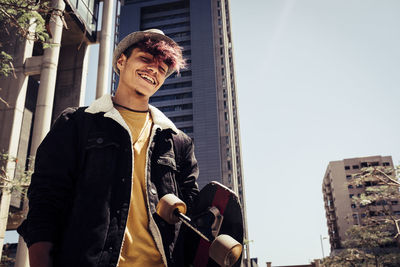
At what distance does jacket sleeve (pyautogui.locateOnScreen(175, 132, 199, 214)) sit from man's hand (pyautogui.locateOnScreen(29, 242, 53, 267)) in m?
0.88

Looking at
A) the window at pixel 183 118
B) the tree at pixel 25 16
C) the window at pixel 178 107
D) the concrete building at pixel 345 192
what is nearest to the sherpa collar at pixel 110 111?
the tree at pixel 25 16

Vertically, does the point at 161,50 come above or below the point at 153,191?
above

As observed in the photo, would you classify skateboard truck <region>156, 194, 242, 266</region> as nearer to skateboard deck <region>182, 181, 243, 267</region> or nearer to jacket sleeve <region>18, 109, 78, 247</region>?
skateboard deck <region>182, 181, 243, 267</region>

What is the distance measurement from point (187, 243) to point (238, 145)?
80.5 m

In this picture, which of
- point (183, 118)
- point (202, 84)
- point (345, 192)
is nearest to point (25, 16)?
point (202, 84)

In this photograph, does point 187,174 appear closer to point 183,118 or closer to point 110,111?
point 110,111

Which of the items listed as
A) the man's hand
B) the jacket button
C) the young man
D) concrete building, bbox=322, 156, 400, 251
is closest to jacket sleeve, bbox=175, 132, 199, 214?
the young man

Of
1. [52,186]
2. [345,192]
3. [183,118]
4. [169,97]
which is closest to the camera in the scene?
[52,186]

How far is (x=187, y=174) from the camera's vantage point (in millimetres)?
2355

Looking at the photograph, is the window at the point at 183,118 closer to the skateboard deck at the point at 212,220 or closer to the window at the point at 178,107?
the window at the point at 178,107

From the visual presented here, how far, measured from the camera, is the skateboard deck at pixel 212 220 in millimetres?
1918

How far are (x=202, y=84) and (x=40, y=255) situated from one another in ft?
235

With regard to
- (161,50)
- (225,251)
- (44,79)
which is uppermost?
(44,79)

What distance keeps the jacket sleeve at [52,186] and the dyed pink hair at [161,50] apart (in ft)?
2.44
